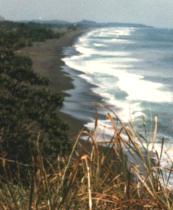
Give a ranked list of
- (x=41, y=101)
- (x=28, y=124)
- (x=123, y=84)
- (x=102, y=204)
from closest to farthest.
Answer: (x=102, y=204) < (x=28, y=124) < (x=41, y=101) < (x=123, y=84)

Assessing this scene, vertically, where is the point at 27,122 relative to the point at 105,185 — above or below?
below

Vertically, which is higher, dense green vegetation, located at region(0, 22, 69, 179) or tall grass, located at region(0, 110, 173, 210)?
tall grass, located at region(0, 110, 173, 210)

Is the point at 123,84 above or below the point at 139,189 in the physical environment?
below

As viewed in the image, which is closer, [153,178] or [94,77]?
[153,178]

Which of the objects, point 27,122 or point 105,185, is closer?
point 105,185

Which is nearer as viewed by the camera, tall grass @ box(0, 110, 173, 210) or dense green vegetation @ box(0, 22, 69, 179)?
tall grass @ box(0, 110, 173, 210)

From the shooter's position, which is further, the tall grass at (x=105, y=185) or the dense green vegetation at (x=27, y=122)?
the dense green vegetation at (x=27, y=122)

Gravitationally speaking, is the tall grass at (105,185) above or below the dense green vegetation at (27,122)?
above

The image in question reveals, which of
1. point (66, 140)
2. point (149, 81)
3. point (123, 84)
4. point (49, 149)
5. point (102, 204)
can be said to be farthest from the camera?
point (149, 81)

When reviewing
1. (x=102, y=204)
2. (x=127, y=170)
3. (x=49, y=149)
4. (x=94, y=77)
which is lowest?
(x=94, y=77)

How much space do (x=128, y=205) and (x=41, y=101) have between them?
12.4m

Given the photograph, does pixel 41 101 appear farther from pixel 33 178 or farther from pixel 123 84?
pixel 123 84

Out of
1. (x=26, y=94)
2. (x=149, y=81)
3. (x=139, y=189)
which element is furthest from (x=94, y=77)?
(x=139, y=189)

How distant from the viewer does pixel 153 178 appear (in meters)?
3.31
